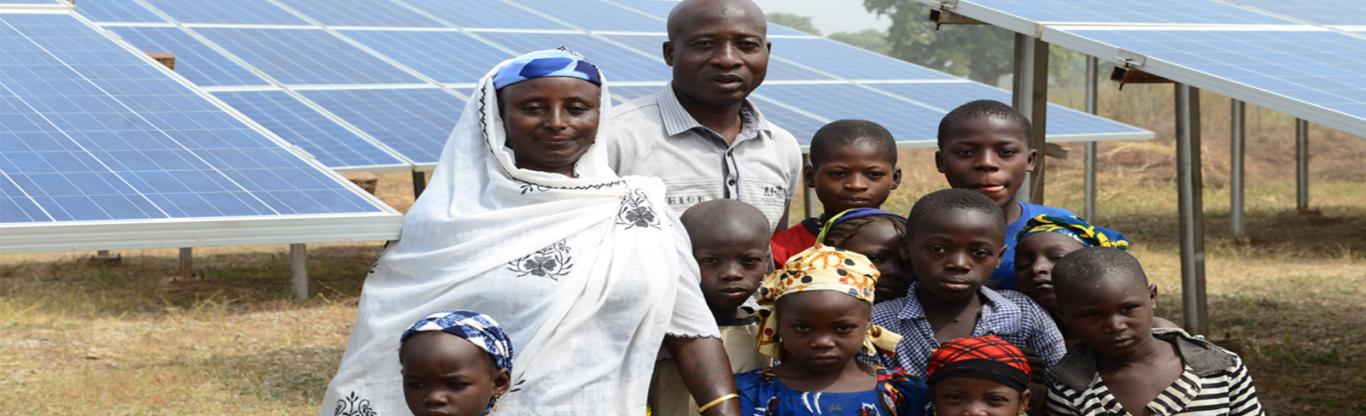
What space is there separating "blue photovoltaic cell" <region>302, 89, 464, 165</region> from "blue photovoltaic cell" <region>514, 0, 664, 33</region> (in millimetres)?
3158

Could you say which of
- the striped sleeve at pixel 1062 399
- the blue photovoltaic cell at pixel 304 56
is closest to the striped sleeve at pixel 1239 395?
the striped sleeve at pixel 1062 399

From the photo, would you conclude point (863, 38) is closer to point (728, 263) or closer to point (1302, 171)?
point (1302, 171)

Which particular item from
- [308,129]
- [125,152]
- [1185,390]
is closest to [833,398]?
[1185,390]

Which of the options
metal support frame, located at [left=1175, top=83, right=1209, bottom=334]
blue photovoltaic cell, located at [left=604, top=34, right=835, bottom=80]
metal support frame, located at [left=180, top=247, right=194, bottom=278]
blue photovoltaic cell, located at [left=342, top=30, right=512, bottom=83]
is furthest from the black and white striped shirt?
metal support frame, located at [left=180, top=247, right=194, bottom=278]

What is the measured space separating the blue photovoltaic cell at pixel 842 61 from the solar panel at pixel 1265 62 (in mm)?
4248

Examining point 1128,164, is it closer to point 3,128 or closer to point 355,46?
point 355,46

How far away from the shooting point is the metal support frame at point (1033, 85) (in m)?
9.09

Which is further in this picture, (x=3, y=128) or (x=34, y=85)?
(x=34, y=85)

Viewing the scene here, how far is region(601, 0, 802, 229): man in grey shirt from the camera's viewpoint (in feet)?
15.1

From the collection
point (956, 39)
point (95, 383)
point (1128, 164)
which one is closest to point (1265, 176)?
point (1128, 164)

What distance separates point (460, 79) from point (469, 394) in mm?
7630

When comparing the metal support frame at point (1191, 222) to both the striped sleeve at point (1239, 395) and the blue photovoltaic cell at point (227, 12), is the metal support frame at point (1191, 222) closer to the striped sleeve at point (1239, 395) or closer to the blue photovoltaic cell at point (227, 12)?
the striped sleeve at point (1239, 395)

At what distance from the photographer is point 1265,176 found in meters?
24.0

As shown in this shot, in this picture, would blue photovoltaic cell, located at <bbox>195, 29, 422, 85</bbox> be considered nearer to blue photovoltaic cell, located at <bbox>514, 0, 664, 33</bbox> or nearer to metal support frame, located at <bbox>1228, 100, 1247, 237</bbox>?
blue photovoltaic cell, located at <bbox>514, 0, 664, 33</bbox>
